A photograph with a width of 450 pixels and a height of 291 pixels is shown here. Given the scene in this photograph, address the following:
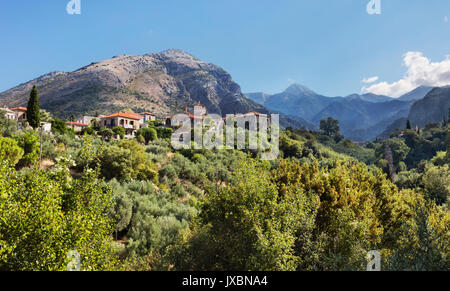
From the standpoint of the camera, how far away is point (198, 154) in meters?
34.0

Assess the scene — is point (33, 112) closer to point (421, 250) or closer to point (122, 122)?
point (122, 122)

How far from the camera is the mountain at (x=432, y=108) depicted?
6073 inches

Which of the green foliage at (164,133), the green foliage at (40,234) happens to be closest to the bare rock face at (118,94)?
the green foliage at (164,133)

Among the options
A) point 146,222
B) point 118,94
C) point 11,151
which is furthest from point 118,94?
point 146,222

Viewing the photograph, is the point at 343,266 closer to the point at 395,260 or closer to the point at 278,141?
the point at 395,260

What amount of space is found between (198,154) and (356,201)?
26.2 meters

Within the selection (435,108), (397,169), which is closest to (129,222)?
(397,169)

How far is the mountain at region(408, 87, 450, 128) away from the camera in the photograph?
506 feet

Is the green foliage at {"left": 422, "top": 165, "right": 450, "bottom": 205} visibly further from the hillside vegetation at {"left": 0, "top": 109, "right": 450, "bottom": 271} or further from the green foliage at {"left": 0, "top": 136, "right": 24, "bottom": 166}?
the green foliage at {"left": 0, "top": 136, "right": 24, "bottom": 166}

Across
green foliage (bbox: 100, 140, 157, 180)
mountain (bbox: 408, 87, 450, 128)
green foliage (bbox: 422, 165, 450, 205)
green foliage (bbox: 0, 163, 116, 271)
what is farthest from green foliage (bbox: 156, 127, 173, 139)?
mountain (bbox: 408, 87, 450, 128)

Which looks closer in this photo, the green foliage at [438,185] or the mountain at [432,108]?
the green foliage at [438,185]

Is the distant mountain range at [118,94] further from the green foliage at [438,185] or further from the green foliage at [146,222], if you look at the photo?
the green foliage at [438,185]

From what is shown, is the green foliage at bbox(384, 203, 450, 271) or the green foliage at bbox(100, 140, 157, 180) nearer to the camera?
the green foliage at bbox(384, 203, 450, 271)

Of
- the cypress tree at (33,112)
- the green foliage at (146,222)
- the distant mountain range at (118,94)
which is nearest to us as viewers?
the green foliage at (146,222)
